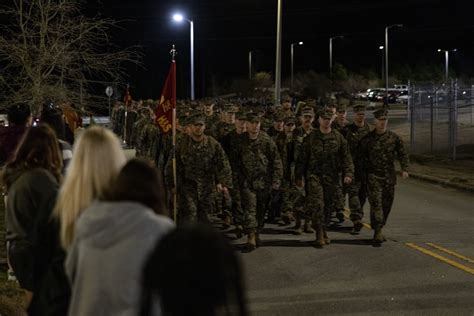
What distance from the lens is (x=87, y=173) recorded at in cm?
369

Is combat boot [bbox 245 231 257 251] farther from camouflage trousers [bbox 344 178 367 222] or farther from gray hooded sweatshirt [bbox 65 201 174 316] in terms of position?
gray hooded sweatshirt [bbox 65 201 174 316]

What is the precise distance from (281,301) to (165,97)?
4.00 metres

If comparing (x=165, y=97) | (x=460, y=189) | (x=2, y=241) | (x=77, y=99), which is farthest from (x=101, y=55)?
(x=460, y=189)

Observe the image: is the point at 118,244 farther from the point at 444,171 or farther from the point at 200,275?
the point at 444,171

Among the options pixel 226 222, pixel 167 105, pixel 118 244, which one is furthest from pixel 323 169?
pixel 118 244

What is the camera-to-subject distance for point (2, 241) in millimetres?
10133

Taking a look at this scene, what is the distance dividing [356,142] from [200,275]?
9.65 meters

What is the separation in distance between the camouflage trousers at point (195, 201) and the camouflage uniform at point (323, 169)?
1.37 metres

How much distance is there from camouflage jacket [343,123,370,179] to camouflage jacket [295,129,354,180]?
641 mm

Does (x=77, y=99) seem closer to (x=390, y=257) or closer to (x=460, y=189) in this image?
(x=390, y=257)

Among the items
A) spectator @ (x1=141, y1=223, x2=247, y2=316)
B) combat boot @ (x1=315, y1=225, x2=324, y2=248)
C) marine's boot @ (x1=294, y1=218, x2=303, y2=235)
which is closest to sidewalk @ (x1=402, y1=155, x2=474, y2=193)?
marine's boot @ (x1=294, y1=218, x2=303, y2=235)

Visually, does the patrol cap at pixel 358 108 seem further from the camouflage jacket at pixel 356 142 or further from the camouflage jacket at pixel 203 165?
the camouflage jacket at pixel 203 165

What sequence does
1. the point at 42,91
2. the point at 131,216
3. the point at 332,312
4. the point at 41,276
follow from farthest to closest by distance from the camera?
1. the point at 42,91
2. the point at 332,312
3. the point at 41,276
4. the point at 131,216

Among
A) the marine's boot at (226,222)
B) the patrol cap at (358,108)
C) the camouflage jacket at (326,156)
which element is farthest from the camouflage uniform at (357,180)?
the marine's boot at (226,222)
